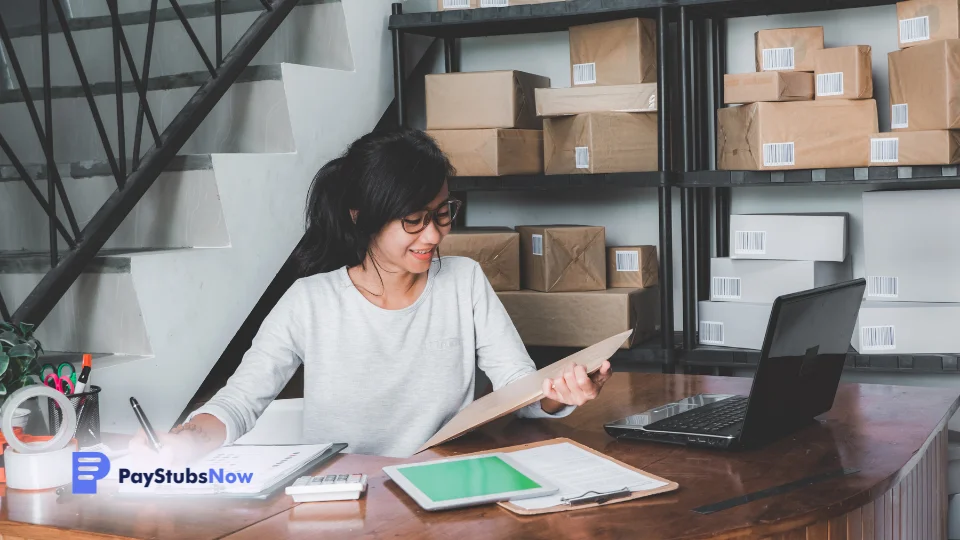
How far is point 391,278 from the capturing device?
206 centimetres

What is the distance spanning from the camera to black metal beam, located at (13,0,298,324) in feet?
6.45

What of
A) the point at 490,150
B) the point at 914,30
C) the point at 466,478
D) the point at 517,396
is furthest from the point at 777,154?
the point at 466,478

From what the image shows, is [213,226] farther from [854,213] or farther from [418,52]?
[854,213]

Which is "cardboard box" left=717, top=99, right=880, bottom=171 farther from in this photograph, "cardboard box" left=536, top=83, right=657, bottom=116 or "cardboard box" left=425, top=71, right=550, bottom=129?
"cardboard box" left=425, top=71, right=550, bottom=129

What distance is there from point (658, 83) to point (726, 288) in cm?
62

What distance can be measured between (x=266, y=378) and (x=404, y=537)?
0.79 metres

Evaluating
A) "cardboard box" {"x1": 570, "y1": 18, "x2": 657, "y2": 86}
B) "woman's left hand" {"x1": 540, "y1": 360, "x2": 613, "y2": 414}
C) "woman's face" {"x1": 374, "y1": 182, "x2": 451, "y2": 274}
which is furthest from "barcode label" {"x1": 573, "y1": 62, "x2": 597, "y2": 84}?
"woman's left hand" {"x1": 540, "y1": 360, "x2": 613, "y2": 414}

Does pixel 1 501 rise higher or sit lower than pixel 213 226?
lower

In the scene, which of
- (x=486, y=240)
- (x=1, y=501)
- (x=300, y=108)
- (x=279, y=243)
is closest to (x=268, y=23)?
(x=300, y=108)

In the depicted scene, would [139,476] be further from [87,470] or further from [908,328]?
[908,328]

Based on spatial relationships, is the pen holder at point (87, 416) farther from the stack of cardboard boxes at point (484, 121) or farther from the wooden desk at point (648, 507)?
the stack of cardboard boxes at point (484, 121)

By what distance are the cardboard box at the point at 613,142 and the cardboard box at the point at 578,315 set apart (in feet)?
1.19

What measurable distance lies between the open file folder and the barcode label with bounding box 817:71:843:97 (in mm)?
1347

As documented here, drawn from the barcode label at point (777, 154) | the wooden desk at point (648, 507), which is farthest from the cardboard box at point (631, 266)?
the wooden desk at point (648, 507)
